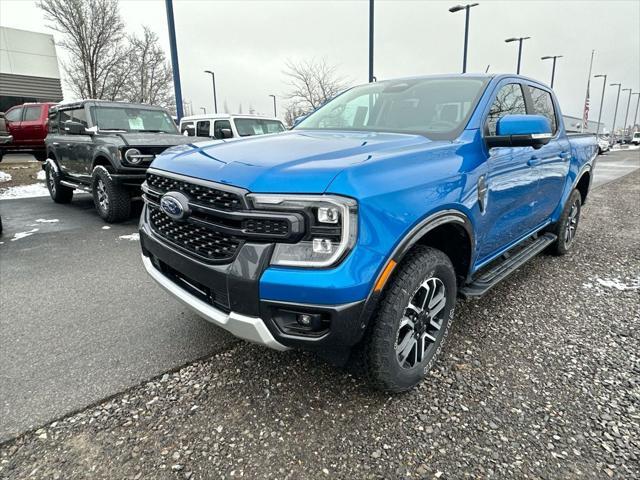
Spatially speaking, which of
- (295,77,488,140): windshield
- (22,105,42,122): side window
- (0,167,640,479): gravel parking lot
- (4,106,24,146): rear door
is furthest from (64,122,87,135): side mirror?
(4,106,24,146): rear door

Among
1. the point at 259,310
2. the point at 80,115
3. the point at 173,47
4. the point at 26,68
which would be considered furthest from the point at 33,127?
the point at 26,68

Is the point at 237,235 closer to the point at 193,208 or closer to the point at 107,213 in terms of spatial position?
the point at 193,208

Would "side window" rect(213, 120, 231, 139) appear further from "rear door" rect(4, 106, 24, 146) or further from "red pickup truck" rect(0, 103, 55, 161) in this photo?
"rear door" rect(4, 106, 24, 146)

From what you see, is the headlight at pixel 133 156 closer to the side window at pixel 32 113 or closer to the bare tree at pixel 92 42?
the side window at pixel 32 113

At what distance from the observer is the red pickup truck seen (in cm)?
1316

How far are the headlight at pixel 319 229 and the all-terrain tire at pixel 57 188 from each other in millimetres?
7650

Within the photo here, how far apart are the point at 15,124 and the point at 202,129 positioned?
755 centimetres

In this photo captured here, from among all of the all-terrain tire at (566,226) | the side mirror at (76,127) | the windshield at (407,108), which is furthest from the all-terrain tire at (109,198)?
the all-terrain tire at (566,226)

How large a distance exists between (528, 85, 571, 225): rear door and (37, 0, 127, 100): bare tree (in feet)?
72.1

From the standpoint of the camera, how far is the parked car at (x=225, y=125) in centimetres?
1047

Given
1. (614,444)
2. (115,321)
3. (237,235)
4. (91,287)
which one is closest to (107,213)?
(91,287)

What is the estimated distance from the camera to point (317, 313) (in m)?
1.79

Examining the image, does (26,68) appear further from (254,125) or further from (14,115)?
(254,125)

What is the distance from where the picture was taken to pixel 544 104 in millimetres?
4055
